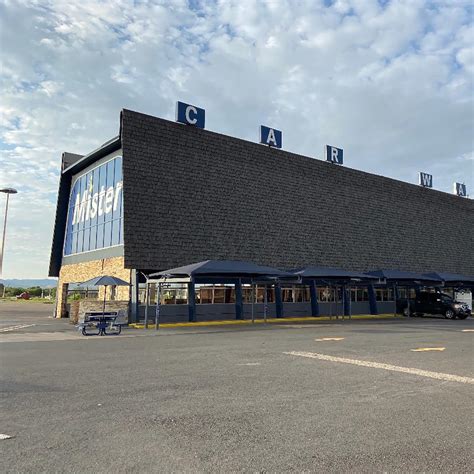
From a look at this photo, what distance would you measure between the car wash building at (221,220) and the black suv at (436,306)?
2231 millimetres

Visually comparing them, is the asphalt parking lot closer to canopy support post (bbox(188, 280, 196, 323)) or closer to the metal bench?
A: the metal bench

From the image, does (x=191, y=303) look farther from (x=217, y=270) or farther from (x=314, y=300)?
(x=314, y=300)

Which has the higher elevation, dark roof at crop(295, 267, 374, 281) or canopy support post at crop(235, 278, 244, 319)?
dark roof at crop(295, 267, 374, 281)

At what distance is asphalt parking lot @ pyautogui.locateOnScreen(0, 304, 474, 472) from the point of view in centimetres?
488

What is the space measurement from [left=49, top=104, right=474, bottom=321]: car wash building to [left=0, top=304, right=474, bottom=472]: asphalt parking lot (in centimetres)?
1361

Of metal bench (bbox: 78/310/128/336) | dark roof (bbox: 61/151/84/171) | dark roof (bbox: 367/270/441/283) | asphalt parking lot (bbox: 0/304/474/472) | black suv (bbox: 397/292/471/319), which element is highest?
dark roof (bbox: 61/151/84/171)

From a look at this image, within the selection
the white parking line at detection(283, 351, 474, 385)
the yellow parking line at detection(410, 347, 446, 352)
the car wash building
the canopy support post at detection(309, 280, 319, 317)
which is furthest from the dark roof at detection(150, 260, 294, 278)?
the yellow parking line at detection(410, 347, 446, 352)

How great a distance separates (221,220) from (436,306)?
1785cm

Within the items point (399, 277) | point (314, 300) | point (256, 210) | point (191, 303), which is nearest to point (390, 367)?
point (191, 303)

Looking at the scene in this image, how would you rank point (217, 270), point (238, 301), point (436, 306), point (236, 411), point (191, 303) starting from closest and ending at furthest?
point (236, 411)
point (217, 270)
point (191, 303)
point (238, 301)
point (436, 306)

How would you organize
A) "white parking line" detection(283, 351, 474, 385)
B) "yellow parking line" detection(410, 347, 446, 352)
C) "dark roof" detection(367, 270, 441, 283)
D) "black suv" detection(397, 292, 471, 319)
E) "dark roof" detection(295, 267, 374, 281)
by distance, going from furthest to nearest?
"black suv" detection(397, 292, 471, 319) < "dark roof" detection(367, 270, 441, 283) < "dark roof" detection(295, 267, 374, 281) < "yellow parking line" detection(410, 347, 446, 352) < "white parking line" detection(283, 351, 474, 385)

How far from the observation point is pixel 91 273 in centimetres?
3072

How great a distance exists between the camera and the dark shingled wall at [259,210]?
1024 inches

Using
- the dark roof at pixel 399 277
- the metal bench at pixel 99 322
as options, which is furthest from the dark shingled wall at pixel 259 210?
the metal bench at pixel 99 322
